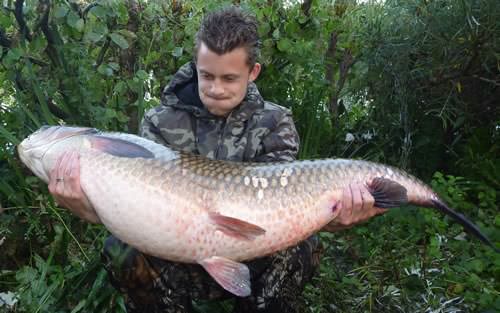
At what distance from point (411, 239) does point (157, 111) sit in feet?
5.80

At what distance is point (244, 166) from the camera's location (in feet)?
7.70

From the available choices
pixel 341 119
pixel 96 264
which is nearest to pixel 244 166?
pixel 96 264

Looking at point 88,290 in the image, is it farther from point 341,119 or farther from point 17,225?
point 341,119

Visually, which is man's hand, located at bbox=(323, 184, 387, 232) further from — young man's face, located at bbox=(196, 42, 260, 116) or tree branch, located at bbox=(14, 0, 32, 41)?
tree branch, located at bbox=(14, 0, 32, 41)

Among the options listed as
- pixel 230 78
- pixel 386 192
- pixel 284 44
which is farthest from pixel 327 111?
pixel 386 192

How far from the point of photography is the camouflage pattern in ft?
8.36

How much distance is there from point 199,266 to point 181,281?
0.11 metres

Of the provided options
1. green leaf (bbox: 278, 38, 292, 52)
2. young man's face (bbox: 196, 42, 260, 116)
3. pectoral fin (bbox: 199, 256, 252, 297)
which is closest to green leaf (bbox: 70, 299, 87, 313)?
pectoral fin (bbox: 199, 256, 252, 297)

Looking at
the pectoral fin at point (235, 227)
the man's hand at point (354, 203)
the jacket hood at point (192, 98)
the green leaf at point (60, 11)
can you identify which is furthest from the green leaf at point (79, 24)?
the man's hand at point (354, 203)

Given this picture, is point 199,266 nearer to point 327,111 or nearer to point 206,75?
point 206,75

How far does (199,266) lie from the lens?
2551 millimetres

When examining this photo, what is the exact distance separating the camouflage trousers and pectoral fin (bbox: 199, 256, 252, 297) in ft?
1.20

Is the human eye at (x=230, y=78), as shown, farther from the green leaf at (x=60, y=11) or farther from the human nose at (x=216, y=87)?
the green leaf at (x=60, y=11)

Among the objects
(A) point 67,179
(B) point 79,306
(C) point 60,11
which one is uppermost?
(C) point 60,11
